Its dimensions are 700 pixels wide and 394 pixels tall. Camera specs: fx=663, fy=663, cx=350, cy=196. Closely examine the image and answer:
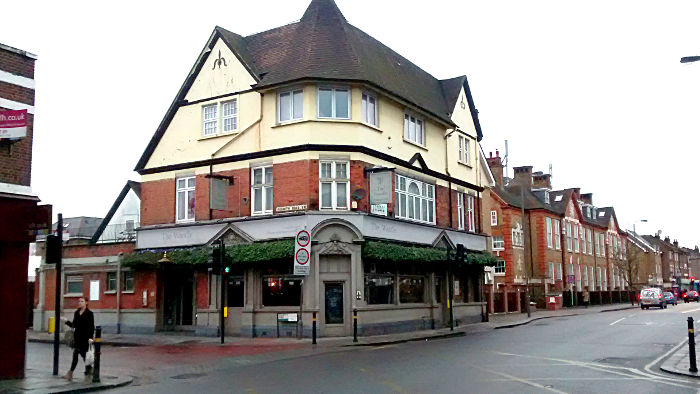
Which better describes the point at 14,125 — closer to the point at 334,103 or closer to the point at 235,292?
the point at 235,292

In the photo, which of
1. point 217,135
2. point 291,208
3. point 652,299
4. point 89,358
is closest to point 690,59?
point 291,208

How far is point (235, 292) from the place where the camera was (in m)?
26.9

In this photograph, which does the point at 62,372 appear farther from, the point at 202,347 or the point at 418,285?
the point at 418,285

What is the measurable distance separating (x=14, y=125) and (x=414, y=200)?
61.4 ft

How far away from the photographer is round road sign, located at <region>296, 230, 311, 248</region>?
22.9 meters

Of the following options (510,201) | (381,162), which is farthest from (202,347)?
(510,201)

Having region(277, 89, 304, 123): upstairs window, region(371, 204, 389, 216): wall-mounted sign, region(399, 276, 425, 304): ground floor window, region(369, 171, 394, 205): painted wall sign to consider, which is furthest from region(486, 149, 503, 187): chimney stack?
region(277, 89, 304, 123): upstairs window

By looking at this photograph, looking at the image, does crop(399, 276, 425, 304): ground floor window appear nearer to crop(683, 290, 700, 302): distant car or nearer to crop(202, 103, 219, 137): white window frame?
crop(202, 103, 219, 137): white window frame

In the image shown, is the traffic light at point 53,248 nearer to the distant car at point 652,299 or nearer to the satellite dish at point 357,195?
the satellite dish at point 357,195

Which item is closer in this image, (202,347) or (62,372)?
(62,372)

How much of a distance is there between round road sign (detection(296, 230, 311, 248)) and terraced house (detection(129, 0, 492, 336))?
1.85 meters

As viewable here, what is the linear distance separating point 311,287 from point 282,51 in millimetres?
10489

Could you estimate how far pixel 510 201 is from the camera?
176 feet

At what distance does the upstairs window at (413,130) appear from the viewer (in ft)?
99.3
